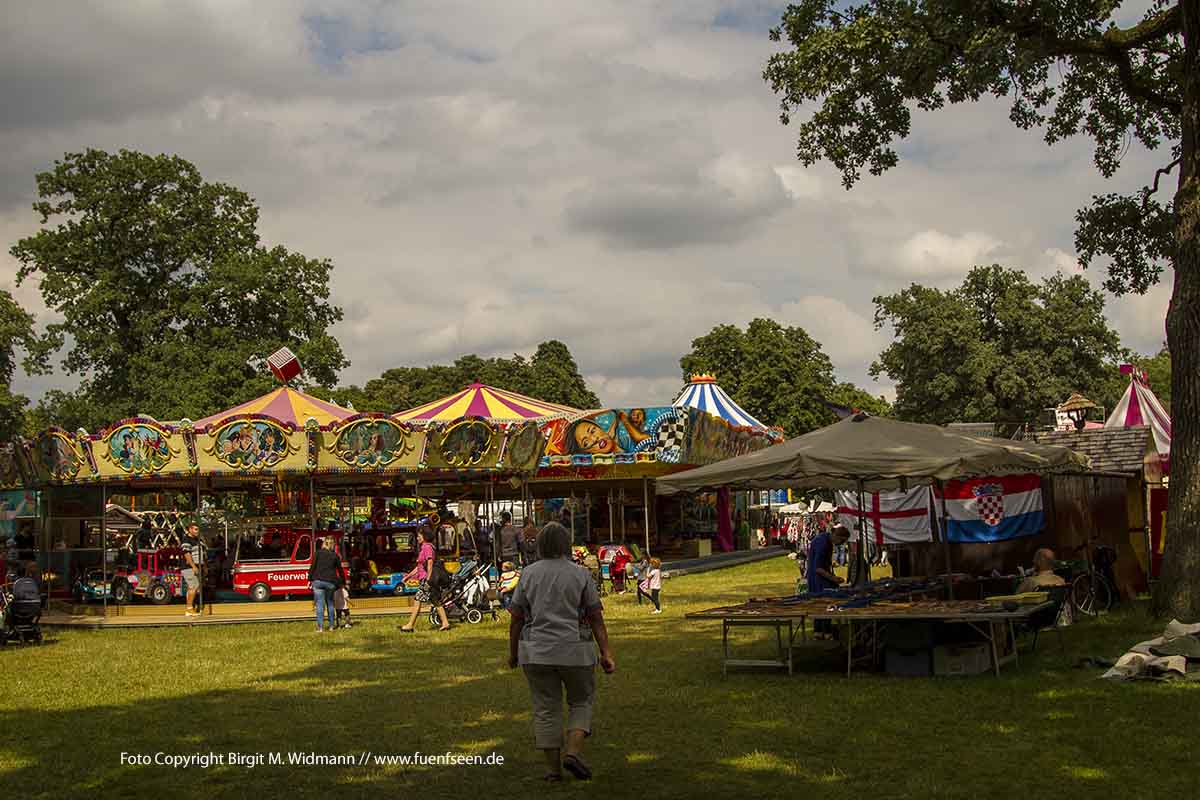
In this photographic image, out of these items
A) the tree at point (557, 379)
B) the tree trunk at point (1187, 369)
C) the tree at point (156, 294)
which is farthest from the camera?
the tree at point (557, 379)

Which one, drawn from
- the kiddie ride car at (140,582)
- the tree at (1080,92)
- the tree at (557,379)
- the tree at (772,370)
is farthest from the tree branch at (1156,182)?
the tree at (557,379)

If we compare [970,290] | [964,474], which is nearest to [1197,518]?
[964,474]

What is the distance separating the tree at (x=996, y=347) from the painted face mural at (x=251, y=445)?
30901 millimetres

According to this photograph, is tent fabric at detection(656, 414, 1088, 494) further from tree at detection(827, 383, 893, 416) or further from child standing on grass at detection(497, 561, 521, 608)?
tree at detection(827, 383, 893, 416)

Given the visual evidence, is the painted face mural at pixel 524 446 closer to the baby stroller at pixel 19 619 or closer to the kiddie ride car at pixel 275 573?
the kiddie ride car at pixel 275 573

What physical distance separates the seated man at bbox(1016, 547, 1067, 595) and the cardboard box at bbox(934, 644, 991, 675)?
2.06 meters

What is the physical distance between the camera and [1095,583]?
17328 millimetres

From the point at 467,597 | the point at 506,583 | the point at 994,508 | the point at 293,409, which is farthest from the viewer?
the point at 293,409

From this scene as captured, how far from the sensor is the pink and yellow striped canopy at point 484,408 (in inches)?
1280

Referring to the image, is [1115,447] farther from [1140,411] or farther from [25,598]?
[25,598]

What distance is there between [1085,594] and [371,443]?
13.0m

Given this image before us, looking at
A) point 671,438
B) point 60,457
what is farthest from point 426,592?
point 671,438

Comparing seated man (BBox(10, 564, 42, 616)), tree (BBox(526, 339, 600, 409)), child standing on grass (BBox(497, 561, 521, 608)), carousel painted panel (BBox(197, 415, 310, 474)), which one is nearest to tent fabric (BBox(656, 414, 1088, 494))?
child standing on grass (BBox(497, 561, 521, 608))

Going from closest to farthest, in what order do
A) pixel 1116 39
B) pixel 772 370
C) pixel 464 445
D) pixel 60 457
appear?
1. pixel 1116 39
2. pixel 60 457
3. pixel 464 445
4. pixel 772 370
